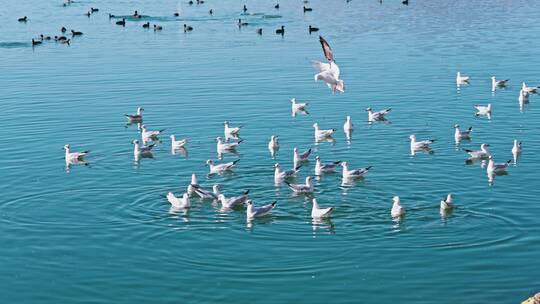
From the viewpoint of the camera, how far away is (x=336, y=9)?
330 ft

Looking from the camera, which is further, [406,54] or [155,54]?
[155,54]

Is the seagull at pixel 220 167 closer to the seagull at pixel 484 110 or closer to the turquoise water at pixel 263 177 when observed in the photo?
the turquoise water at pixel 263 177

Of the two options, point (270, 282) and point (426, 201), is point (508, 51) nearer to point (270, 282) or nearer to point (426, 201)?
point (426, 201)

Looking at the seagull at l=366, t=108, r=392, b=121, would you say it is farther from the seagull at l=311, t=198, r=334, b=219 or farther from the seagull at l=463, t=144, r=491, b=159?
the seagull at l=311, t=198, r=334, b=219

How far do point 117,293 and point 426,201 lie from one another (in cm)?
1213

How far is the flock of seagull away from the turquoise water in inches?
16.8

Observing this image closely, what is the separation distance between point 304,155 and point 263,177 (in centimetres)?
290

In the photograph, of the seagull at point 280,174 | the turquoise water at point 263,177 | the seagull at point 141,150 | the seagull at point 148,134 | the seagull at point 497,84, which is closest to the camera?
the turquoise water at point 263,177

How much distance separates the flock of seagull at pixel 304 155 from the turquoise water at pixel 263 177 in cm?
43

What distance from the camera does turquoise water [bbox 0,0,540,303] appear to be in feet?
85.0

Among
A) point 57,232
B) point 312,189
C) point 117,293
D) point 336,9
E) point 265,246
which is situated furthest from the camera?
point 336,9

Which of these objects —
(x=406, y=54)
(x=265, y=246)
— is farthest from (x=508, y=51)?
(x=265, y=246)

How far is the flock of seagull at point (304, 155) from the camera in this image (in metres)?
30.3

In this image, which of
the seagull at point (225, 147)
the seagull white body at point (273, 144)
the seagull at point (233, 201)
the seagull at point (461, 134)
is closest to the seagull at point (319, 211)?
the seagull at point (233, 201)
